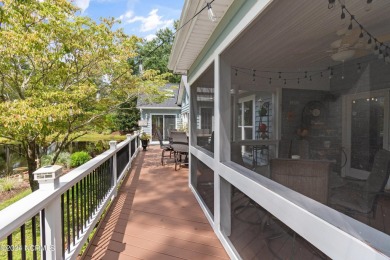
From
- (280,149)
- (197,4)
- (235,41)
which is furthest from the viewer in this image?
(280,149)

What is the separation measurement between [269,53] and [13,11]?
4441 millimetres

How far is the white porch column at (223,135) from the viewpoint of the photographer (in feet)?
9.02

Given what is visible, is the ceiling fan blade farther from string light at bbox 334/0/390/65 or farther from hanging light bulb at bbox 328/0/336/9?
hanging light bulb at bbox 328/0/336/9

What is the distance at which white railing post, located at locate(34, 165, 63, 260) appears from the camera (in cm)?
165

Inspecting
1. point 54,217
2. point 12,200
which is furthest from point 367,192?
point 12,200

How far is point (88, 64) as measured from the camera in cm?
570

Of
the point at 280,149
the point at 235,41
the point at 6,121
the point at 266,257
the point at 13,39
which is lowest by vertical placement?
the point at 266,257

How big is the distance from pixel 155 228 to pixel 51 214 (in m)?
1.61

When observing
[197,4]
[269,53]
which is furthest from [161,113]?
[197,4]

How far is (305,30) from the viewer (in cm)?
311

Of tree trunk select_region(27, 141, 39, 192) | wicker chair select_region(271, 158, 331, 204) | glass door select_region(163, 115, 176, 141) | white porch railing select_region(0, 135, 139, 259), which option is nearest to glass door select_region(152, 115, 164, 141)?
glass door select_region(163, 115, 176, 141)

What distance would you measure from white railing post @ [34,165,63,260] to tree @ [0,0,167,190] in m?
2.70

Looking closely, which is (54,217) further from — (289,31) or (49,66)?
(49,66)

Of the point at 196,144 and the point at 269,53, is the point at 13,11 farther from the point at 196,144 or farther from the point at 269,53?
the point at 269,53
